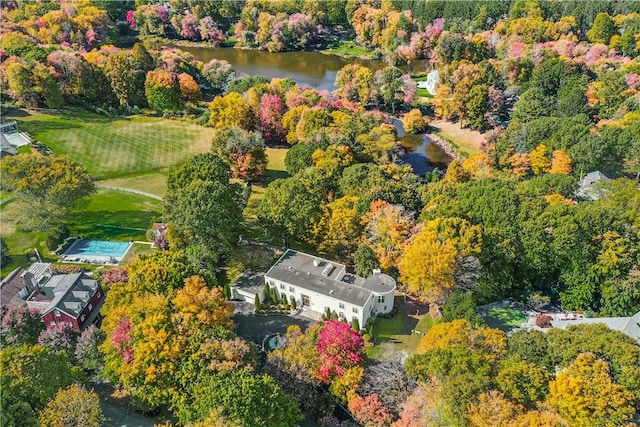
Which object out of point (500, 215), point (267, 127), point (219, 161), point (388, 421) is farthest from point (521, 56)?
point (388, 421)

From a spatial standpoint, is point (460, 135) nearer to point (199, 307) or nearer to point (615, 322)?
point (615, 322)

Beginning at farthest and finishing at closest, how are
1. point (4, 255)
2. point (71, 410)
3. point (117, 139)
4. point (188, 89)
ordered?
Result: point (188, 89) → point (117, 139) → point (4, 255) → point (71, 410)

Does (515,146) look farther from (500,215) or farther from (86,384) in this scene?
(86,384)

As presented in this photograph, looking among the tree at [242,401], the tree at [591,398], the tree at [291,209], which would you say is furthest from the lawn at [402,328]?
the tree at [591,398]

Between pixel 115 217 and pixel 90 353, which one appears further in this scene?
pixel 115 217

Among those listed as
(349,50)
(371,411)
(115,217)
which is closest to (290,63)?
(349,50)

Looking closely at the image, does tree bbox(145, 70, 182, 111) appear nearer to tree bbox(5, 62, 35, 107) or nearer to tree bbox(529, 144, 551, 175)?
tree bbox(5, 62, 35, 107)

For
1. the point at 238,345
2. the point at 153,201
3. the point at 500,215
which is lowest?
the point at 153,201

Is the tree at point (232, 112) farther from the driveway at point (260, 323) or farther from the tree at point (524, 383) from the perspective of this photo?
the tree at point (524, 383)
